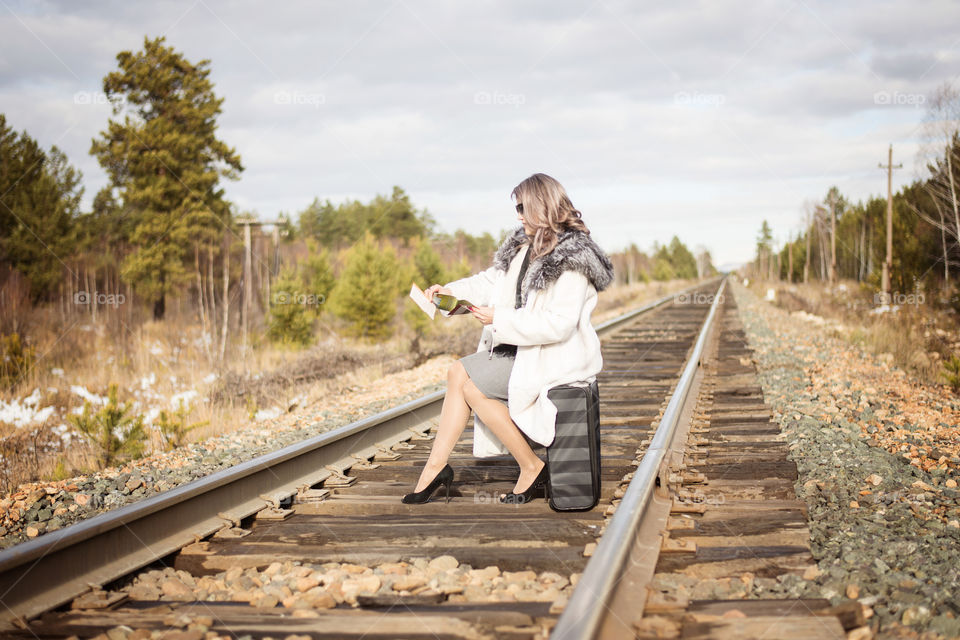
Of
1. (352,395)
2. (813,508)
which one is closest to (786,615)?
(813,508)

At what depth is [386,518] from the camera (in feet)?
13.0

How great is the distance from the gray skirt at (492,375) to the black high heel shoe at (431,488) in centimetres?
51

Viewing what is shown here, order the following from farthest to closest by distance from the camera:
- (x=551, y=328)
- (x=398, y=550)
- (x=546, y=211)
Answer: (x=546, y=211) < (x=551, y=328) < (x=398, y=550)

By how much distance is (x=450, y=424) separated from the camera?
4.18 m

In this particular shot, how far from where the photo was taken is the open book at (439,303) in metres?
3.99

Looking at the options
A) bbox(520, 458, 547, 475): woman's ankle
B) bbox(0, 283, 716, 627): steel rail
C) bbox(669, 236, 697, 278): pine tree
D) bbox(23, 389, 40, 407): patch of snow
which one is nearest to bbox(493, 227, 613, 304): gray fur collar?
bbox(520, 458, 547, 475): woman's ankle

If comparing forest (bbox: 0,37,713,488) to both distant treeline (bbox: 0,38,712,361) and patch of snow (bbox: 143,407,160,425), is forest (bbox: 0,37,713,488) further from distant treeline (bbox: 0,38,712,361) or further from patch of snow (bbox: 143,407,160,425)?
patch of snow (bbox: 143,407,160,425)

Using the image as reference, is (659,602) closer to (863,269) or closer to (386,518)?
(386,518)

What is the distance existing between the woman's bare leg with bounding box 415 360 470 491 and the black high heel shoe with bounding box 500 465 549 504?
0.40 metres

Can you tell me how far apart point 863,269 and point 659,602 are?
6942 centimetres

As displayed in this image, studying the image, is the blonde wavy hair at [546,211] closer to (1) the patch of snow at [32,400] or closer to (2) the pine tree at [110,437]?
(2) the pine tree at [110,437]

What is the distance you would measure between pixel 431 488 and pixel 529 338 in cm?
103

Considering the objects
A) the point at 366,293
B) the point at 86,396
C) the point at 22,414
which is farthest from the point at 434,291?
the point at 366,293

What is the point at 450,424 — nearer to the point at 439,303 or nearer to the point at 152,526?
the point at 439,303
